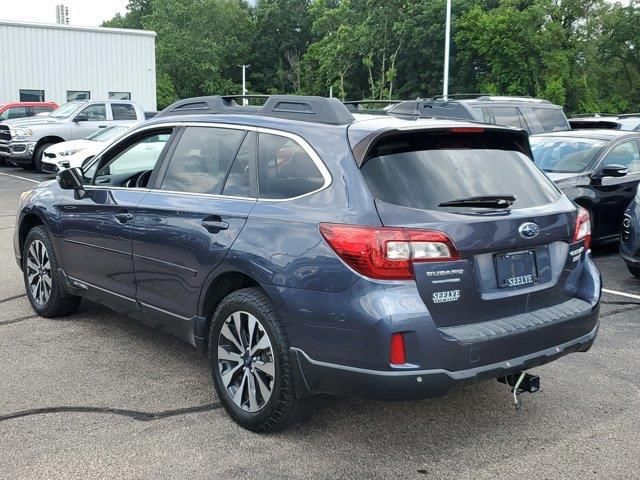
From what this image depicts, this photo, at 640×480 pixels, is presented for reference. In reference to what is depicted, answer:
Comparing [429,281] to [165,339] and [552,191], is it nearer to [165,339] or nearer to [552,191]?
[552,191]

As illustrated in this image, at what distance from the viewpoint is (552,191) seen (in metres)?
4.06

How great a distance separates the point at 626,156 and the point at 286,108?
6765 millimetres

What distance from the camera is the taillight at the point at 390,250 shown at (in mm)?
3221

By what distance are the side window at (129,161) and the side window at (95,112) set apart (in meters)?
14.7

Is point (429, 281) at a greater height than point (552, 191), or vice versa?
point (552, 191)

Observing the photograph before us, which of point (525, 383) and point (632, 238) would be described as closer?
point (525, 383)

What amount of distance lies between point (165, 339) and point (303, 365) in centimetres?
219

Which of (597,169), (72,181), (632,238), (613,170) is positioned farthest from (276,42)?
(72,181)

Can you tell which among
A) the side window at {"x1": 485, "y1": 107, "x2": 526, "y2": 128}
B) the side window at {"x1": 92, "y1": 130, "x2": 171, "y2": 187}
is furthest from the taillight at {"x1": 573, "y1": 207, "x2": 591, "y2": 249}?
the side window at {"x1": 485, "y1": 107, "x2": 526, "y2": 128}

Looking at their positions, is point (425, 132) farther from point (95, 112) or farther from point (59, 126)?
point (95, 112)

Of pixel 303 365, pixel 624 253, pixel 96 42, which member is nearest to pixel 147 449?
pixel 303 365

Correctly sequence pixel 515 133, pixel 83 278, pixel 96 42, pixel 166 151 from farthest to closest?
pixel 96 42 → pixel 83 278 → pixel 166 151 → pixel 515 133

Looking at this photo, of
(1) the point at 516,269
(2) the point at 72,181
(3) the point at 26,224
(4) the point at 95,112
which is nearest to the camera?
(1) the point at 516,269

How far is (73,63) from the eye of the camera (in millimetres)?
32375
